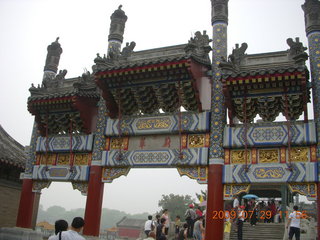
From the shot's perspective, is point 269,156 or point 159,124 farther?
point 159,124

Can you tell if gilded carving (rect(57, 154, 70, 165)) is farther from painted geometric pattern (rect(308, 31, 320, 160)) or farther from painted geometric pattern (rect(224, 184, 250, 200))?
painted geometric pattern (rect(308, 31, 320, 160))

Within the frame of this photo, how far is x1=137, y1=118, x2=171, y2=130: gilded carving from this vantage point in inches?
489

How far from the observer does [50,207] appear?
162000mm

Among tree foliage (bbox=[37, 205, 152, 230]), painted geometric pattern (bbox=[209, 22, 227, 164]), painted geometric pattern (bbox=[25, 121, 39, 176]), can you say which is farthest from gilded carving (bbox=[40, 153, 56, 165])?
tree foliage (bbox=[37, 205, 152, 230])

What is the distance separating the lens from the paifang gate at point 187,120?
10.8 m

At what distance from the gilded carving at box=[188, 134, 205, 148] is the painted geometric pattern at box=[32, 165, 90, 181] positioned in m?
4.10

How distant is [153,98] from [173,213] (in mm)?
44349

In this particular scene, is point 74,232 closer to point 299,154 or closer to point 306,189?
point 306,189

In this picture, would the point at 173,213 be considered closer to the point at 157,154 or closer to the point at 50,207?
the point at 157,154

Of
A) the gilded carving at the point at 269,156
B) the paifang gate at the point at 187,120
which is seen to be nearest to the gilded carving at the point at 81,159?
the paifang gate at the point at 187,120

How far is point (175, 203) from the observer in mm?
56625

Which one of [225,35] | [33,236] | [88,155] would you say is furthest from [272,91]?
[33,236]

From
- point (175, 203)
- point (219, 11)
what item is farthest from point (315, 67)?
point (175, 203)

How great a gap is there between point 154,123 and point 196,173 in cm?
237
